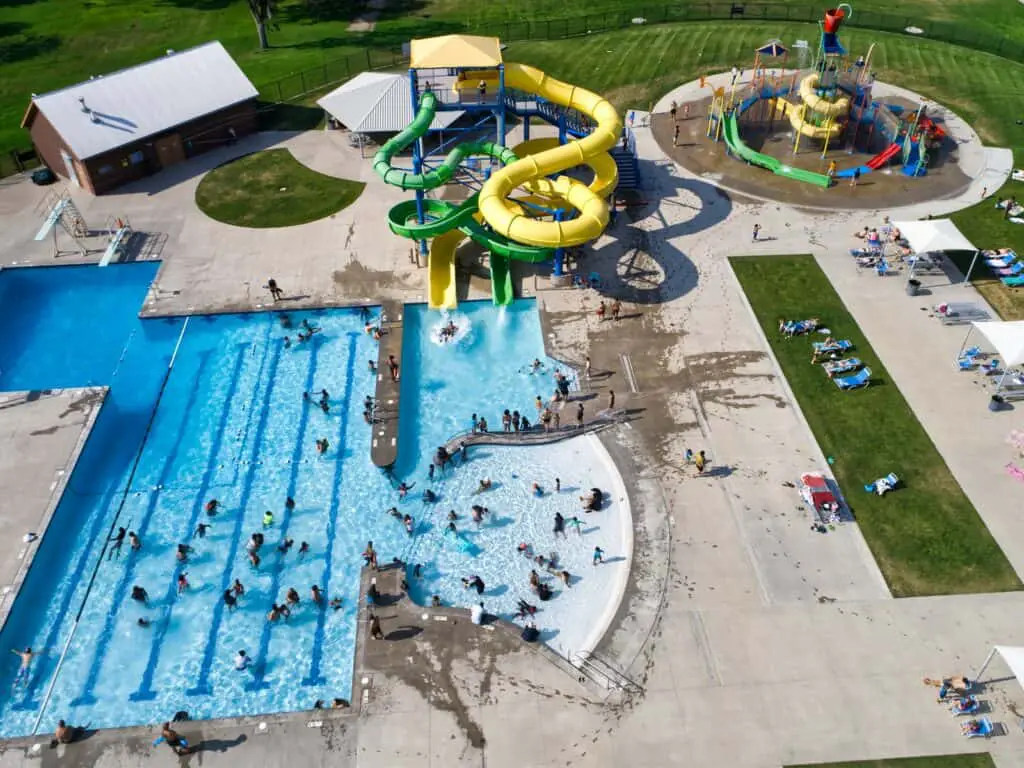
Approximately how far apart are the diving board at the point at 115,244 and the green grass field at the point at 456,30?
17456mm

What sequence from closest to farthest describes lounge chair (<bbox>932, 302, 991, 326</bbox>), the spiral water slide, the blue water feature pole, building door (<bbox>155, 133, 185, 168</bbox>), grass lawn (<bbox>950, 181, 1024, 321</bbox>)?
the spiral water slide
lounge chair (<bbox>932, 302, 991, 326</bbox>)
grass lawn (<bbox>950, 181, 1024, 321</bbox>)
the blue water feature pole
building door (<bbox>155, 133, 185, 168</bbox>)

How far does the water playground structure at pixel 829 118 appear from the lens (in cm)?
5828

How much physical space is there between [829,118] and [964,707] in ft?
139

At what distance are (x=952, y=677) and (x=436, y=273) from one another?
110 feet

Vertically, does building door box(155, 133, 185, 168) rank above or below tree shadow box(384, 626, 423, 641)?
above

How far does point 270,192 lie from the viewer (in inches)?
2335

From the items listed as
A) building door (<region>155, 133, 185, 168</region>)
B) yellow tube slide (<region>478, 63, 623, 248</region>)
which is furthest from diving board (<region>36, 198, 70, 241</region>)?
yellow tube slide (<region>478, 63, 623, 248</region>)

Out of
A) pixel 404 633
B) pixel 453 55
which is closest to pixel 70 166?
pixel 453 55

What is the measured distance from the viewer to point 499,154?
50562mm

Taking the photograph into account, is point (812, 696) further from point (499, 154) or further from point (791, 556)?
point (499, 154)

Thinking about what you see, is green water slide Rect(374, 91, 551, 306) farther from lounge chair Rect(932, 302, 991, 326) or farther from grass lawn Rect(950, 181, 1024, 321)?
grass lawn Rect(950, 181, 1024, 321)

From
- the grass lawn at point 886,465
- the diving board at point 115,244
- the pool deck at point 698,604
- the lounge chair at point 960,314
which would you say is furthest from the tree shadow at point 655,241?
the diving board at point 115,244

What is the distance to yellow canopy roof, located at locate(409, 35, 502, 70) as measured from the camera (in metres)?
48.5

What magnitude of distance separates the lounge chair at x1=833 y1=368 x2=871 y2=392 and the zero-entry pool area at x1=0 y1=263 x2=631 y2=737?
1332 cm
